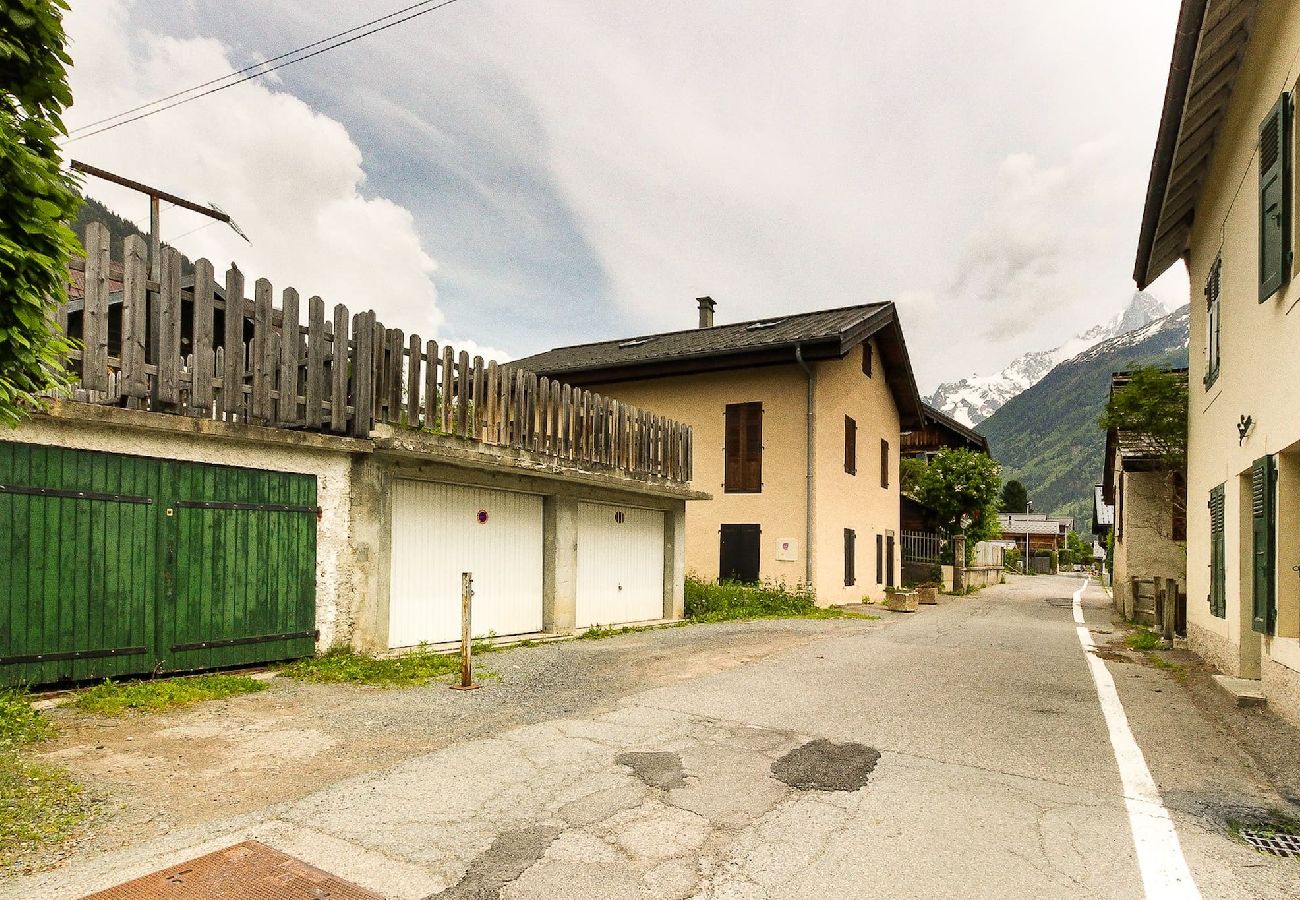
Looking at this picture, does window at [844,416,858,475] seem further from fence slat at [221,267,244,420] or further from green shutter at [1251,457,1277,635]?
fence slat at [221,267,244,420]

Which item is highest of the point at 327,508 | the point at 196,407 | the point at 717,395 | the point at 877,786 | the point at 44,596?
the point at 717,395

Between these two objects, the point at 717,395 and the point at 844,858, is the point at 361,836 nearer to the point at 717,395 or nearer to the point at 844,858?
the point at 844,858

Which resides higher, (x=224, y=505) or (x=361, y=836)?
(x=224, y=505)

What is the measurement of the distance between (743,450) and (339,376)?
40.1ft

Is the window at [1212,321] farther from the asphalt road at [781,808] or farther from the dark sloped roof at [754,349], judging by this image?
the dark sloped roof at [754,349]

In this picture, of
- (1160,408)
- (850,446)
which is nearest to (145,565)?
(1160,408)

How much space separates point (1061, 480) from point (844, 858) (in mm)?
209750

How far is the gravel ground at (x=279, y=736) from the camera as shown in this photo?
4.01 m

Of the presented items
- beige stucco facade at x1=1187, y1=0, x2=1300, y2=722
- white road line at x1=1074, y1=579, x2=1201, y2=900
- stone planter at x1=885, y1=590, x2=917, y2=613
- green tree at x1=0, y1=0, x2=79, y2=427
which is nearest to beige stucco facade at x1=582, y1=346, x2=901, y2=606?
stone planter at x1=885, y1=590, x2=917, y2=613

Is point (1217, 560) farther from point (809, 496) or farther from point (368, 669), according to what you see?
point (368, 669)

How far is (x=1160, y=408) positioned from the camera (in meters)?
13.2

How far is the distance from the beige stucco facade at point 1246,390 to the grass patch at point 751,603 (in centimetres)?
714

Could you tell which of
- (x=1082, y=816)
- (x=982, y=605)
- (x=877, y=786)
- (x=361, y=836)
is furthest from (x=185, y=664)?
(x=982, y=605)

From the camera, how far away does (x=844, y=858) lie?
3555mm
